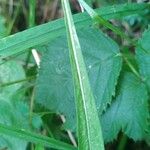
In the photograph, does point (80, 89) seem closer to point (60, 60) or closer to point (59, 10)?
point (60, 60)

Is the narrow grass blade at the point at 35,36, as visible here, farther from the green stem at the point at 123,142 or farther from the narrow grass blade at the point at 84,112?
the green stem at the point at 123,142

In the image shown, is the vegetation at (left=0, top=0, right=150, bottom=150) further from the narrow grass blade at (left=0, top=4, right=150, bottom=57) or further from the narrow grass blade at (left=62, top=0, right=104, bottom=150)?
the narrow grass blade at (left=62, top=0, right=104, bottom=150)

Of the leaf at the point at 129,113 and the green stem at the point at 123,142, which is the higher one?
the leaf at the point at 129,113

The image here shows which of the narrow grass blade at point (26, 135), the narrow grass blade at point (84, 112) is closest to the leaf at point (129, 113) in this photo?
the narrow grass blade at point (26, 135)

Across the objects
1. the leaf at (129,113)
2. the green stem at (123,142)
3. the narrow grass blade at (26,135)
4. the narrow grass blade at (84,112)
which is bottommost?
the green stem at (123,142)

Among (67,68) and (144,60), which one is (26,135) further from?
(144,60)
